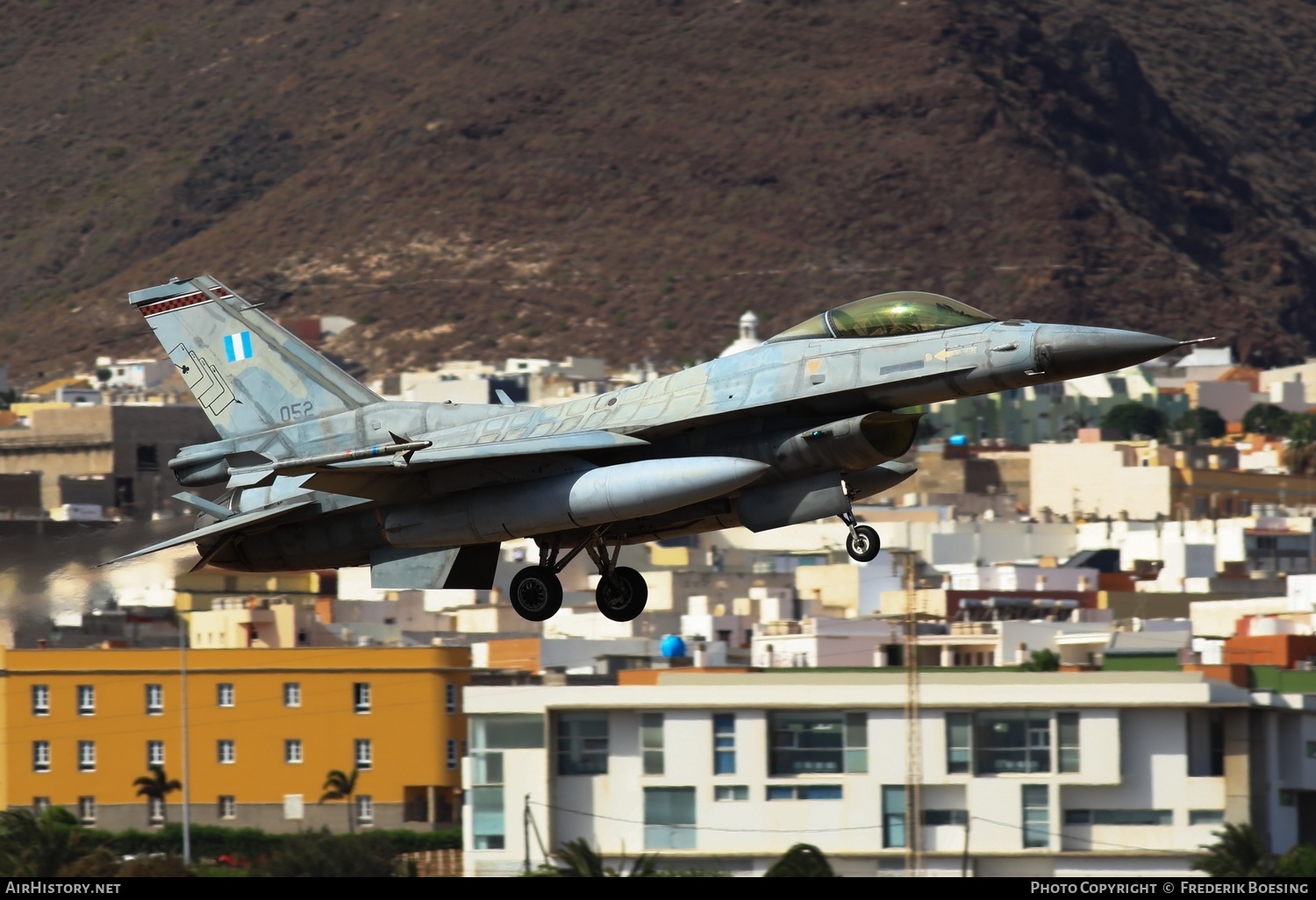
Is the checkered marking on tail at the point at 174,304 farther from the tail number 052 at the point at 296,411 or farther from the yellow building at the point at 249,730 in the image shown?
the yellow building at the point at 249,730

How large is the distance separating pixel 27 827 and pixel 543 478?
117 ft

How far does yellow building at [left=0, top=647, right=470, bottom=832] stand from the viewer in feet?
224

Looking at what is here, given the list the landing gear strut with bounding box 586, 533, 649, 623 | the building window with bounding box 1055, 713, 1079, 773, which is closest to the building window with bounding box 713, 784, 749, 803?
the building window with bounding box 1055, 713, 1079, 773

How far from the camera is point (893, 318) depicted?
84.3ft

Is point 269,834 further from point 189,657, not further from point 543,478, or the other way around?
point 543,478

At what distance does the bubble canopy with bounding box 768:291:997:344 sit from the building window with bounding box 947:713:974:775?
91.2ft

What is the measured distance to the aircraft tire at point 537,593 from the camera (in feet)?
90.6

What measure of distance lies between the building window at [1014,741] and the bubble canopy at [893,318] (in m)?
28.0

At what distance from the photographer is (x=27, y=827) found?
190ft

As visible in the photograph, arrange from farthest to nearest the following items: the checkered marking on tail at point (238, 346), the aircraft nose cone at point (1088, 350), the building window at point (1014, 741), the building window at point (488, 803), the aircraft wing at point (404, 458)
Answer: the building window at point (488, 803) < the building window at point (1014, 741) < the checkered marking on tail at point (238, 346) < the aircraft wing at point (404, 458) < the aircraft nose cone at point (1088, 350)

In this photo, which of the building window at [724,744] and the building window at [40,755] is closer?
the building window at [724,744]

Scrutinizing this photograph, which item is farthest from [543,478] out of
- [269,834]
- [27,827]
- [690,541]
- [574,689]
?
[690,541]

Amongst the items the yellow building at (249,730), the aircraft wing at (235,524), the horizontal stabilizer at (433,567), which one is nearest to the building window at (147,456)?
the yellow building at (249,730)

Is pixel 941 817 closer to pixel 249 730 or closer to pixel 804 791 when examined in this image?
pixel 804 791
